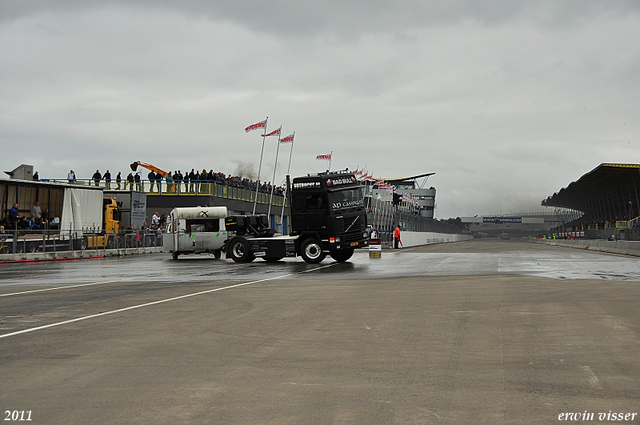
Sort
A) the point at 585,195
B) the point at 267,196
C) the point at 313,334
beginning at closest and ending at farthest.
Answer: the point at 313,334 < the point at 267,196 < the point at 585,195

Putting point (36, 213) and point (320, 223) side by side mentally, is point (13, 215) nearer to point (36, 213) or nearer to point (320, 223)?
point (36, 213)

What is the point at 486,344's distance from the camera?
269 inches

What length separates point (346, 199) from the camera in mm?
24344

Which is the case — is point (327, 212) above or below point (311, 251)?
above

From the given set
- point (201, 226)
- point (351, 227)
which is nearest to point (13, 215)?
point (201, 226)

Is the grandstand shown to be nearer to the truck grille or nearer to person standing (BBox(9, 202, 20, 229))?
the truck grille

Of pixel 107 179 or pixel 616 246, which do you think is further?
pixel 107 179

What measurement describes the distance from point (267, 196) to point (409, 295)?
167 feet

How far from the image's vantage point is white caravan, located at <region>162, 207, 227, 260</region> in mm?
29062

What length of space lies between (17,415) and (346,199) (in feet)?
66.5

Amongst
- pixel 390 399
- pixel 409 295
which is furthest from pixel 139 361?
pixel 409 295

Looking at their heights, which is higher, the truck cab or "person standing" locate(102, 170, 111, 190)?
"person standing" locate(102, 170, 111, 190)

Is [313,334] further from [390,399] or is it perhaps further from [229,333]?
[390,399]

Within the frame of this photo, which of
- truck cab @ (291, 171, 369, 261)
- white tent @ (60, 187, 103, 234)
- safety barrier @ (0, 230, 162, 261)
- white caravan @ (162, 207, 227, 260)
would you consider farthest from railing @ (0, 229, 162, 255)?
truck cab @ (291, 171, 369, 261)
